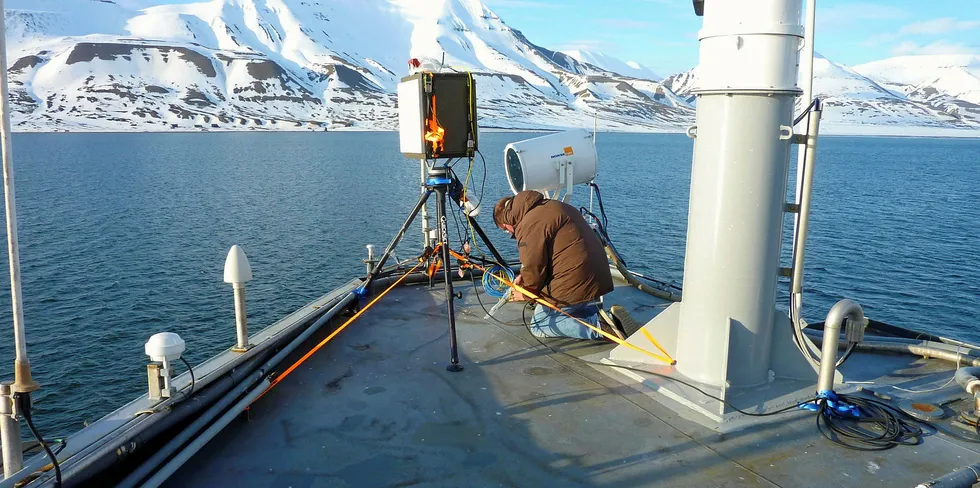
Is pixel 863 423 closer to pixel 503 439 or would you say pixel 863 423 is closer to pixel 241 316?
pixel 503 439

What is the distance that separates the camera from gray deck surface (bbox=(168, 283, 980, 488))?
4258mm

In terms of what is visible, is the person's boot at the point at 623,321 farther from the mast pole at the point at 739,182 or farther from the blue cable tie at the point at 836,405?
the blue cable tie at the point at 836,405

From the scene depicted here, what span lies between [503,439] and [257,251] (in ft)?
76.2

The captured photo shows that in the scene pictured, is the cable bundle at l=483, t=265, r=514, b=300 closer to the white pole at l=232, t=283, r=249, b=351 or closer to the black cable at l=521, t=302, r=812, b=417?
the black cable at l=521, t=302, r=812, b=417

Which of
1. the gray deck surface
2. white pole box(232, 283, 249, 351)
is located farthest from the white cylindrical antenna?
the gray deck surface

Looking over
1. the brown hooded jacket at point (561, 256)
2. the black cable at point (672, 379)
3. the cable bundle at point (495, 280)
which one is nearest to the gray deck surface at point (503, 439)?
the black cable at point (672, 379)

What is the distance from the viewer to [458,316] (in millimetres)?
7766

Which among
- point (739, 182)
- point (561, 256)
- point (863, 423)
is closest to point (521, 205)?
point (561, 256)

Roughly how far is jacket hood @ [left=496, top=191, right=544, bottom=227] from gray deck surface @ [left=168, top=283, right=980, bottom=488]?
1668 mm

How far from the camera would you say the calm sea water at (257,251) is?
52.9 ft

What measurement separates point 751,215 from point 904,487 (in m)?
2.10

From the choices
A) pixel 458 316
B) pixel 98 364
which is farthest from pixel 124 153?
pixel 458 316

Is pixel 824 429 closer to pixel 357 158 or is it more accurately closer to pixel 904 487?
pixel 904 487

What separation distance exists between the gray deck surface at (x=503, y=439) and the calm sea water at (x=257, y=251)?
1003cm
